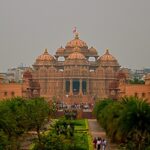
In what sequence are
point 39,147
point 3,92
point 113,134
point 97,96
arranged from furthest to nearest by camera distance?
point 97,96, point 3,92, point 113,134, point 39,147

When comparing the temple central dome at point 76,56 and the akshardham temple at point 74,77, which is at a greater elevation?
the temple central dome at point 76,56

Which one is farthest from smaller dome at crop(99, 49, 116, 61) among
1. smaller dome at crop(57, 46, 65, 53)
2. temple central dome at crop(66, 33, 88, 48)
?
smaller dome at crop(57, 46, 65, 53)

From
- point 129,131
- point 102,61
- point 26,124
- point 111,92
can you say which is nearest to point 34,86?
point 111,92

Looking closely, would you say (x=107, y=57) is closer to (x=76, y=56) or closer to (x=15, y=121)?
(x=76, y=56)

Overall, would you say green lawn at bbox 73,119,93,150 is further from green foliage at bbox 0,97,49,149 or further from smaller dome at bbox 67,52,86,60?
smaller dome at bbox 67,52,86,60

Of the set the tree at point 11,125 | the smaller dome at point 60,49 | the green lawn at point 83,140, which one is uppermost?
the smaller dome at point 60,49

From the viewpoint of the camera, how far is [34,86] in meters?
122

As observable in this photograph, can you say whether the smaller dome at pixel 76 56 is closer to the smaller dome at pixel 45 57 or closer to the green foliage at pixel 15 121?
the smaller dome at pixel 45 57

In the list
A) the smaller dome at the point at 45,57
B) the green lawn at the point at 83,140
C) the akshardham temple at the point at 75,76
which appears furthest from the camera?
the smaller dome at the point at 45,57

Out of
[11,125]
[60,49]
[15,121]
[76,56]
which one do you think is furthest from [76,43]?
[11,125]

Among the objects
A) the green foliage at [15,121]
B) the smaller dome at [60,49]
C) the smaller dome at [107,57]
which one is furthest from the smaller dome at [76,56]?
the green foliage at [15,121]

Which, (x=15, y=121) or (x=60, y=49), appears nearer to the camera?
(x=15, y=121)

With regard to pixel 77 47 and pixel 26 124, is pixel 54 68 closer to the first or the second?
pixel 77 47

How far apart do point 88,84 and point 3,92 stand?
36565mm
